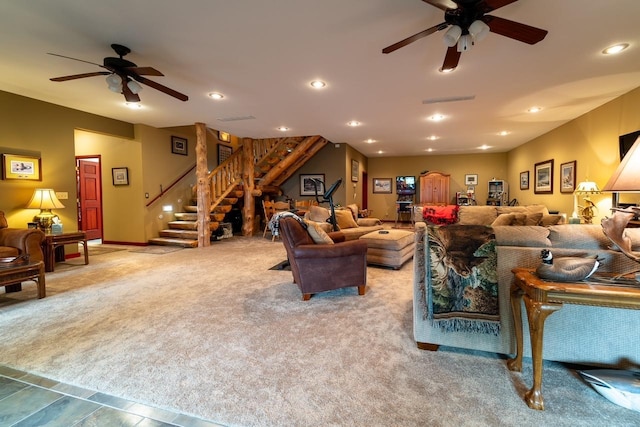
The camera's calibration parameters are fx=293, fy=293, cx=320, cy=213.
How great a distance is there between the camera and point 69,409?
156cm

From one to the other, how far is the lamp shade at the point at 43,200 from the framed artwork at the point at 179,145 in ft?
9.23

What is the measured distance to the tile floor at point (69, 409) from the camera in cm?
146

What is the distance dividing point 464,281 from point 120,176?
23.1ft

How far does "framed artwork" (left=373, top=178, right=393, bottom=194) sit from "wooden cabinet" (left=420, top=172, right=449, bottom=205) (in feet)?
4.11

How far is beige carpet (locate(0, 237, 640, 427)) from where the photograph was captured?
1507mm

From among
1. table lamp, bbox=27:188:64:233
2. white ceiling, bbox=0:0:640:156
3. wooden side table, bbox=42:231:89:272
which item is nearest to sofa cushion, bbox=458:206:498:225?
white ceiling, bbox=0:0:640:156

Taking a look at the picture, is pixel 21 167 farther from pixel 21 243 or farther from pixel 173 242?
pixel 173 242

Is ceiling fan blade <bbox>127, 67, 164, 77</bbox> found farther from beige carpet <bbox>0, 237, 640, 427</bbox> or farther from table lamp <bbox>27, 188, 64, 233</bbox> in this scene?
table lamp <bbox>27, 188, 64, 233</bbox>

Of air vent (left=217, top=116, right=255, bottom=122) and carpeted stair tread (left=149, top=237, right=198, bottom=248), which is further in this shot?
carpeted stair tread (left=149, top=237, right=198, bottom=248)

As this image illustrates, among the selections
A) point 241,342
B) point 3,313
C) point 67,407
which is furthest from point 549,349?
point 3,313

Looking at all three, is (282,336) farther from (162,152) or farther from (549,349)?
(162,152)

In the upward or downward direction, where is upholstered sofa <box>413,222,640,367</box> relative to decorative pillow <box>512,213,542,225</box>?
downward

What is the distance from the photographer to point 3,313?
277 centimetres

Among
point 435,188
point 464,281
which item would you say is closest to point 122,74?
point 464,281
